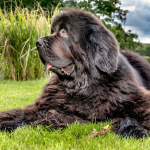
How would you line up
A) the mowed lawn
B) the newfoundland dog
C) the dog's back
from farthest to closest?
the dog's back, the newfoundland dog, the mowed lawn

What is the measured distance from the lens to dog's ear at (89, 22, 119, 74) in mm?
2568

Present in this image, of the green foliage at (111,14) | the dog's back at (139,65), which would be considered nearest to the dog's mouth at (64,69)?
the dog's back at (139,65)

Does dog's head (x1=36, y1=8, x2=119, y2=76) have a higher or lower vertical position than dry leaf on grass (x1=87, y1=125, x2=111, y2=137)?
higher

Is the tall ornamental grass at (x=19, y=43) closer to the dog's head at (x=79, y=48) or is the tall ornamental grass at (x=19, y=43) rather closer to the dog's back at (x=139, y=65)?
the dog's back at (x=139, y=65)

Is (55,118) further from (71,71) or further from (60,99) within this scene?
(71,71)

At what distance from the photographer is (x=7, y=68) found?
7.38 metres

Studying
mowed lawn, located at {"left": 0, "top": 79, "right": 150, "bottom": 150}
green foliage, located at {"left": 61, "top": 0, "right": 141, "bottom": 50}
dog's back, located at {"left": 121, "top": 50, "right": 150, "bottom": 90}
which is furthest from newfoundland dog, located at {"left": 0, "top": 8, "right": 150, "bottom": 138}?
green foliage, located at {"left": 61, "top": 0, "right": 141, "bottom": 50}

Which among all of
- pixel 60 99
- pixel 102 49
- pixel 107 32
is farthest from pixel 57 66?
pixel 107 32

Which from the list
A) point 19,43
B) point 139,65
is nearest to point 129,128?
point 139,65

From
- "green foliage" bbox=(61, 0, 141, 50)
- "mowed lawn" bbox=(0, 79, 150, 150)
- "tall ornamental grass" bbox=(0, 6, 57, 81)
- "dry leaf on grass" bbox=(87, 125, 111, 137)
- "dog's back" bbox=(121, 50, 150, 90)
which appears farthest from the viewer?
"green foliage" bbox=(61, 0, 141, 50)

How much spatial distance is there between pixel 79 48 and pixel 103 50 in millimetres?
298

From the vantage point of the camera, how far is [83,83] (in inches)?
Result: 105

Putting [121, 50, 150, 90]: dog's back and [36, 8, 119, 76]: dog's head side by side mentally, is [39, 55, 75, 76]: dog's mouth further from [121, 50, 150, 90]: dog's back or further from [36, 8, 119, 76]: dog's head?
[121, 50, 150, 90]: dog's back

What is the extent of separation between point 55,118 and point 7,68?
5.38 m
